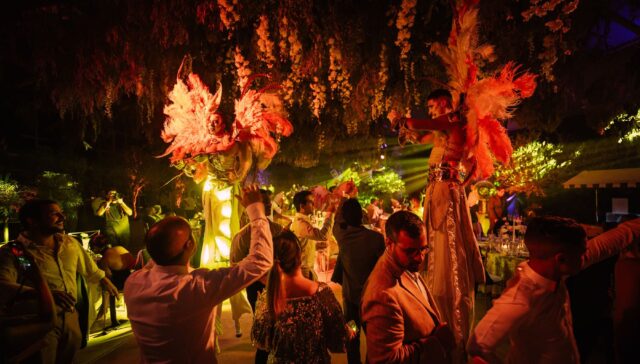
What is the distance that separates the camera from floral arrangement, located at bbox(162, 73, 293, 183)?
3.60 meters

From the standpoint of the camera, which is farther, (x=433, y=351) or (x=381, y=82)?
(x=381, y=82)

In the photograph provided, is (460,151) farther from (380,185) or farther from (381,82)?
(380,185)

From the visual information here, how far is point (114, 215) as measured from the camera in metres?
9.76

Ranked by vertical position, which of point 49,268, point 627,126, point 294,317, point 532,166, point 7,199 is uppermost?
point 627,126

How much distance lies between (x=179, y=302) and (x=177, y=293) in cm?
5

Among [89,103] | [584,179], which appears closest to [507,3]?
[89,103]

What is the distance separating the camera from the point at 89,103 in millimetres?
6418

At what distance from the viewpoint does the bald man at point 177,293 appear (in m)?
2.02

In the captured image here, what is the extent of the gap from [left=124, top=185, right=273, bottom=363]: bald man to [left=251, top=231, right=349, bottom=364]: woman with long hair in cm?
68

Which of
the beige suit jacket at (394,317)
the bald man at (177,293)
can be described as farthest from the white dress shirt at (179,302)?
the beige suit jacket at (394,317)

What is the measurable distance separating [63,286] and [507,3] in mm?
6073

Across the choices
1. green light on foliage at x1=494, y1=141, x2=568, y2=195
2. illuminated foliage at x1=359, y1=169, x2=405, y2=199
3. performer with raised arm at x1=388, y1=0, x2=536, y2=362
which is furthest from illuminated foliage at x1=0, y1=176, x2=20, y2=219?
illuminated foliage at x1=359, y1=169, x2=405, y2=199

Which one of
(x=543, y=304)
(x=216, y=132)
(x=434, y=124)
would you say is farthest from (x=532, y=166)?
(x=543, y=304)

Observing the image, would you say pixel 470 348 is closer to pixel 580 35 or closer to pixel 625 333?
pixel 625 333
